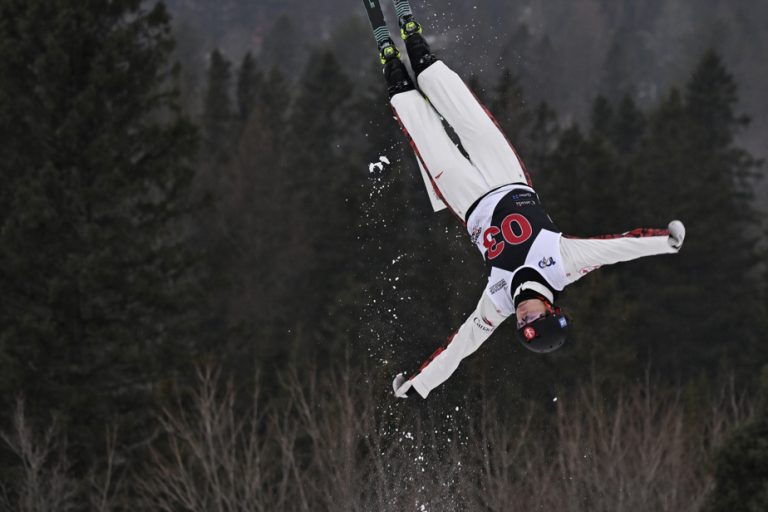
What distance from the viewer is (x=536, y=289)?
5793mm

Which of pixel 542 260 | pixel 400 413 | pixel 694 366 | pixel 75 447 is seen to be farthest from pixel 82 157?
pixel 694 366

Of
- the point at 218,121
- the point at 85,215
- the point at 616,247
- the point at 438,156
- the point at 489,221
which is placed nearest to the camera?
the point at 616,247

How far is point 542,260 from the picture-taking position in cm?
593

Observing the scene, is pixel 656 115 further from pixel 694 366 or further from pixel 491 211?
pixel 491 211

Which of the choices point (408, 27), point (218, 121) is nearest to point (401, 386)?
point (408, 27)

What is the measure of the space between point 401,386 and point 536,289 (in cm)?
120

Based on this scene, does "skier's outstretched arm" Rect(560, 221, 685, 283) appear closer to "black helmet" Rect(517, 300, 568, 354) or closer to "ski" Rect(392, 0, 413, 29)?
"black helmet" Rect(517, 300, 568, 354)

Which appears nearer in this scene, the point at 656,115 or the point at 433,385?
the point at 433,385

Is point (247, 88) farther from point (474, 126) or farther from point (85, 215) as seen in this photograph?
point (474, 126)

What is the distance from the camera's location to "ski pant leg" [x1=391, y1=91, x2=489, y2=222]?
21.0 ft

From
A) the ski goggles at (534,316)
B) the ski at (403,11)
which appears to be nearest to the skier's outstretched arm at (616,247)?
the ski goggles at (534,316)

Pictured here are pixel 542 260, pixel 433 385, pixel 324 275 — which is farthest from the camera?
pixel 324 275

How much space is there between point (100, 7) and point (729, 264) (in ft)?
68.3

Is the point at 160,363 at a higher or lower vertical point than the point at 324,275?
lower
